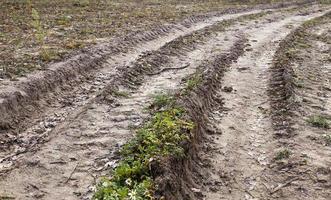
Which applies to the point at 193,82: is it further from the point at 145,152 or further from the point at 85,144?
the point at 145,152

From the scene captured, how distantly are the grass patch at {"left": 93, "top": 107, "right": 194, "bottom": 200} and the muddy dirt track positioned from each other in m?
0.43

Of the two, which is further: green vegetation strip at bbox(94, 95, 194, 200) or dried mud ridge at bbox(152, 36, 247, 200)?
dried mud ridge at bbox(152, 36, 247, 200)

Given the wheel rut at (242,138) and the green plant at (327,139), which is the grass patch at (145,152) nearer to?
the wheel rut at (242,138)

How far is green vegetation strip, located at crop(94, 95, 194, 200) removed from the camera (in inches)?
250

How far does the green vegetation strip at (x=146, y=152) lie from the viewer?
250 inches

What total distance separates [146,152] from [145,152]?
0.05m

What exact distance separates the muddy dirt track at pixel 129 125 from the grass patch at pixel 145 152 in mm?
427

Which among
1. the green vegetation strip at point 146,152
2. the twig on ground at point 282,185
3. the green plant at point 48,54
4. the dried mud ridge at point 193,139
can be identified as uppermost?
the green plant at point 48,54

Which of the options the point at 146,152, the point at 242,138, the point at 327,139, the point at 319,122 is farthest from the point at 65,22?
the point at 146,152

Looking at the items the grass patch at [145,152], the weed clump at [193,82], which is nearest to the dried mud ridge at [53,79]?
the grass patch at [145,152]

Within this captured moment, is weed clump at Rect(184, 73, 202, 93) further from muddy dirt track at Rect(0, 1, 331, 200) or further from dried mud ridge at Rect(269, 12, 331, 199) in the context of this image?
dried mud ridge at Rect(269, 12, 331, 199)

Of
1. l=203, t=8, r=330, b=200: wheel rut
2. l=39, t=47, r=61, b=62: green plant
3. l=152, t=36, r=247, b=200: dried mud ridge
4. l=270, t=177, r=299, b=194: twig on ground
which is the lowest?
l=270, t=177, r=299, b=194: twig on ground

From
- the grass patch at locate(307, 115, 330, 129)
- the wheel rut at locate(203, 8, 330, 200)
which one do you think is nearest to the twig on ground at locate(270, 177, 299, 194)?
the wheel rut at locate(203, 8, 330, 200)

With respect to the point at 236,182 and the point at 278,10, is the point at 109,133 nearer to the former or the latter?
the point at 236,182
